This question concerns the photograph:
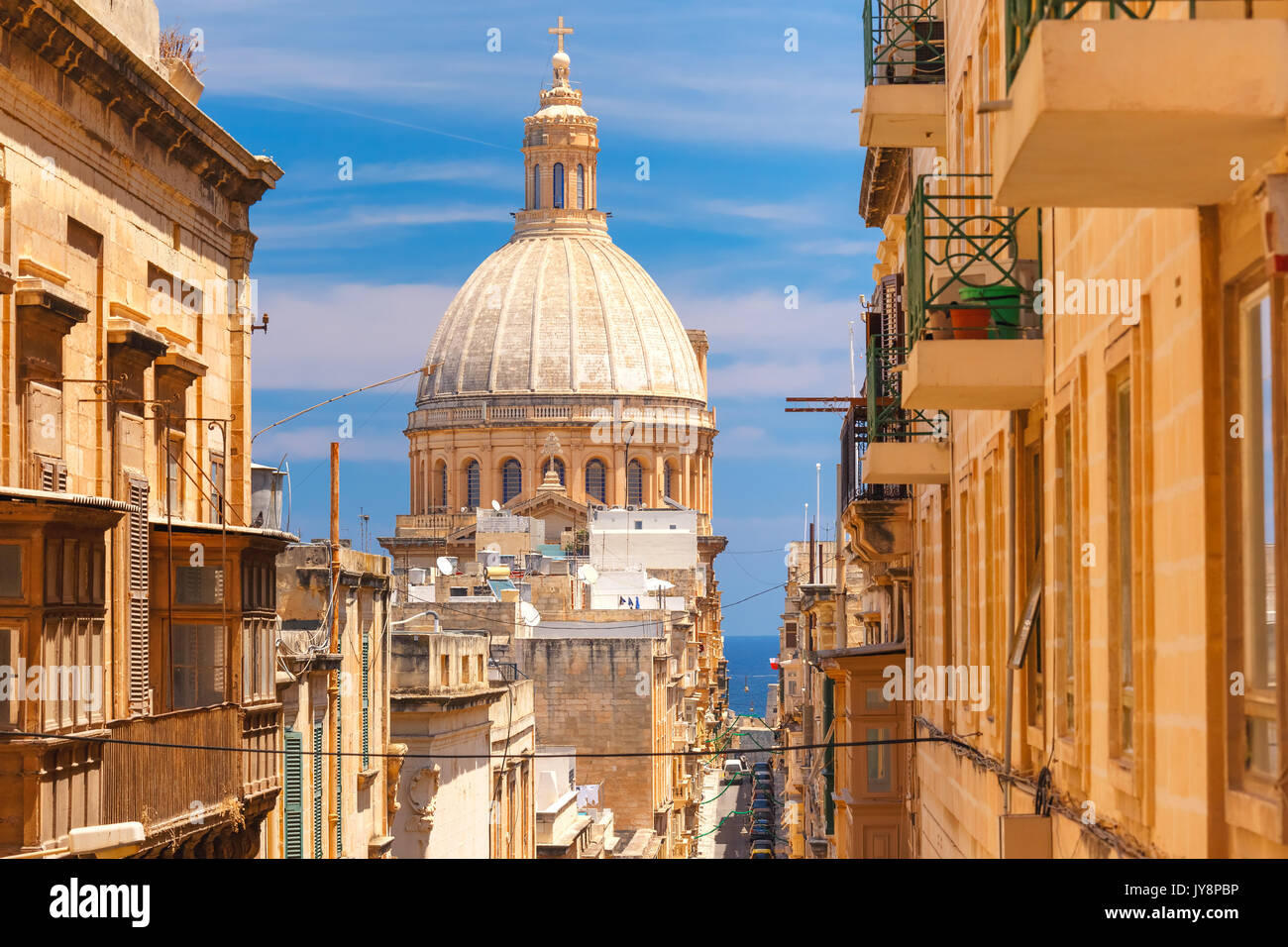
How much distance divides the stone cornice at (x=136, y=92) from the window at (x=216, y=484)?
2.88 m

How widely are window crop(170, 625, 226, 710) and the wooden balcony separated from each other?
410 mm

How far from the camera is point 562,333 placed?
92500 millimetres

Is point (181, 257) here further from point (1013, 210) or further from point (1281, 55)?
point (1281, 55)

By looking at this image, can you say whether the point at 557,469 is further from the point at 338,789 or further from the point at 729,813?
the point at 338,789

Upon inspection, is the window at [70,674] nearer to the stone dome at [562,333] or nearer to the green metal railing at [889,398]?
the green metal railing at [889,398]

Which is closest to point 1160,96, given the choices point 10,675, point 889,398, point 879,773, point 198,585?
point 10,675

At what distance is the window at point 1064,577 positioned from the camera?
866cm

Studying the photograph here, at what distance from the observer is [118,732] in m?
14.0

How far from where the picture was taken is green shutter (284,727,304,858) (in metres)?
20.1

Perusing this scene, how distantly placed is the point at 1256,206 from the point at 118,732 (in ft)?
35.2

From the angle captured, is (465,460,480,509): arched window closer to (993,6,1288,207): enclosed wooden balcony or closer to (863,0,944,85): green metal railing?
(863,0,944,85): green metal railing

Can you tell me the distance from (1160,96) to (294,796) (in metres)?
16.7
